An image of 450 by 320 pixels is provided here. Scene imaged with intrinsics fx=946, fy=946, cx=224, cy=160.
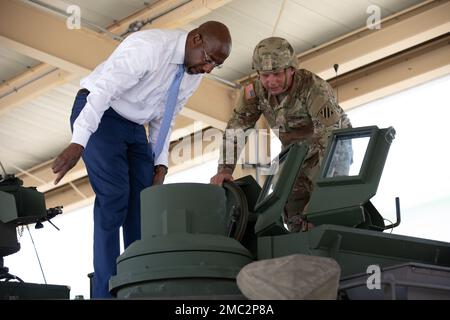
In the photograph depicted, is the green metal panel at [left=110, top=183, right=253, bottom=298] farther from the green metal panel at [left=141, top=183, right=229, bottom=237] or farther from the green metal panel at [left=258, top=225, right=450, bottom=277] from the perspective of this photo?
the green metal panel at [left=258, top=225, right=450, bottom=277]

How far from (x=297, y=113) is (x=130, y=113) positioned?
2.97ft

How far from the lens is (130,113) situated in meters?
3.96

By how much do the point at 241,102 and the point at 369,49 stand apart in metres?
3.69

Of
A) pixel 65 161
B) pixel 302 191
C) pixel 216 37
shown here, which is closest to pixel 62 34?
pixel 302 191

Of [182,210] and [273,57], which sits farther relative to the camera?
[273,57]

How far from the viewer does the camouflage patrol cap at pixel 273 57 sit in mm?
4379

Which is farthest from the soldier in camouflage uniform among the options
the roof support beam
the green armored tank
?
the roof support beam

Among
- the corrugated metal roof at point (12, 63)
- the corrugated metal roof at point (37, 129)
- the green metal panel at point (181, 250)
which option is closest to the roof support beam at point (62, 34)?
the corrugated metal roof at point (12, 63)

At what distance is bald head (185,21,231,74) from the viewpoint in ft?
12.8

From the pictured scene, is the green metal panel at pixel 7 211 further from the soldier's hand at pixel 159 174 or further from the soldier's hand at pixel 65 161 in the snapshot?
the soldier's hand at pixel 65 161

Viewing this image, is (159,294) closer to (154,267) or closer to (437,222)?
(154,267)

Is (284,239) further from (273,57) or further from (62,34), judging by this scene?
(62,34)

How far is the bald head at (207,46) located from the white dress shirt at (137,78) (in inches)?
1.6

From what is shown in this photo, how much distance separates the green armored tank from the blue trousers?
656 mm
